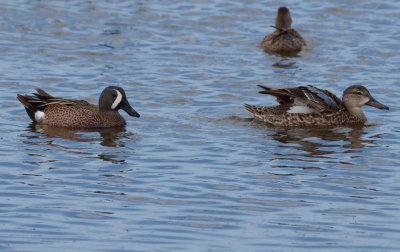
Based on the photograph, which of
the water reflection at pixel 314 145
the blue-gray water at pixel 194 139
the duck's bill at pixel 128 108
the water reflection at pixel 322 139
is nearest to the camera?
the blue-gray water at pixel 194 139

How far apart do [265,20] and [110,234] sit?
1322cm

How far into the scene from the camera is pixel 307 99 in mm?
14062

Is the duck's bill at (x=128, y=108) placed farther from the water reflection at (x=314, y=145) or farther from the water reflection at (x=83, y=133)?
the water reflection at (x=314, y=145)

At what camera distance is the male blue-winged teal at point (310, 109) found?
45.9 feet

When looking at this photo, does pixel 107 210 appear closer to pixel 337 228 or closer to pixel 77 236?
pixel 77 236

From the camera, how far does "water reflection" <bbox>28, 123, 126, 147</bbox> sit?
42.1 feet

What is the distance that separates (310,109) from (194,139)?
2166 millimetres

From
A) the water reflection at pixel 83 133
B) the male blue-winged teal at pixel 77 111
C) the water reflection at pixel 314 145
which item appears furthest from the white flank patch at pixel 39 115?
the water reflection at pixel 314 145

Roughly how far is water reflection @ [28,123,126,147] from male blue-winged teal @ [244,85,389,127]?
6.96 feet

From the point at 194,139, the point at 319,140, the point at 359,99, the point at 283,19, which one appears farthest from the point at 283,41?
the point at 194,139

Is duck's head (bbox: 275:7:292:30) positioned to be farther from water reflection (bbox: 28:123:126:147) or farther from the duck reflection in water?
water reflection (bbox: 28:123:126:147)

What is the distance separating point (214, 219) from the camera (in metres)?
9.33

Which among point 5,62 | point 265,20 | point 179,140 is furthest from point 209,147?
point 265,20

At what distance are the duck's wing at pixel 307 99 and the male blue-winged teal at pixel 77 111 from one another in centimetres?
215
